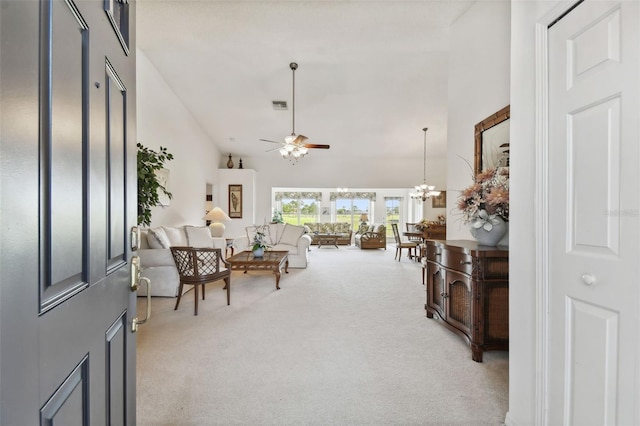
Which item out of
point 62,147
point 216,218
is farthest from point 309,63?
point 62,147

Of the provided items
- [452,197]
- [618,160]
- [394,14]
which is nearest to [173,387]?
[618,160]

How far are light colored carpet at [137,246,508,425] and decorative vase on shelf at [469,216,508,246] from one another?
0.88 metres

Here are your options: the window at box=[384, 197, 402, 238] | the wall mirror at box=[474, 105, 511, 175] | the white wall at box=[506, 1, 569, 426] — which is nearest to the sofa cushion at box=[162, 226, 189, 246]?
the wall mirror at box=[474, 105, 511, 175]

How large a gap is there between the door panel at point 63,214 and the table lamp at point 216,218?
5807 millimetres

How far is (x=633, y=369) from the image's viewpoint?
3.15 ft

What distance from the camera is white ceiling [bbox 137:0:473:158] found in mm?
3127

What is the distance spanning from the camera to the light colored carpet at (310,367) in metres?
1.60

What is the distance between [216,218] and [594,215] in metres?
6.45

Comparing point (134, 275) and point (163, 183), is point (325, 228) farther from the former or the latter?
point (134, 275)

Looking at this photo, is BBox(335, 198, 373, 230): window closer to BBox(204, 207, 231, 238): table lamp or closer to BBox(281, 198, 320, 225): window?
BBox(281, 198, 320, 225): window

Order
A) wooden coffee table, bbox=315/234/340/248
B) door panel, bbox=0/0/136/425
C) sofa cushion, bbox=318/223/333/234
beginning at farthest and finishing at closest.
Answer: sofa cushion, bbox=318/223/333/234, wooden coffee table, bbox=315/234/340/248, door panel, bbox=0/0/136/425

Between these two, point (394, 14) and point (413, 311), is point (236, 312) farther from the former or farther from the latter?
point (394, 14)

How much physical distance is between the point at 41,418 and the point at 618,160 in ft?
5.64

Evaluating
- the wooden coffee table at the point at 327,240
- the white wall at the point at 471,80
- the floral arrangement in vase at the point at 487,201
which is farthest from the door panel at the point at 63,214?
the wooden coffee table at the point at 327,240
